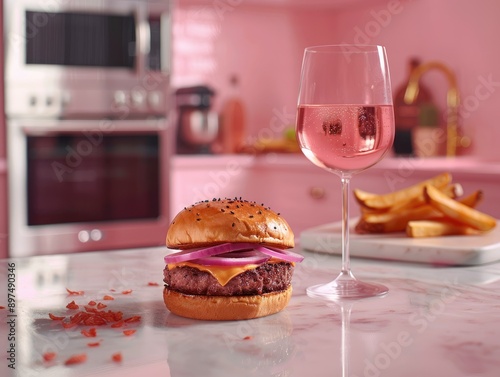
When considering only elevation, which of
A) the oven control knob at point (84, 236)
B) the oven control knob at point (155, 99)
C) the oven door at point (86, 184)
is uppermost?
the oven control knob at point (155, 99)

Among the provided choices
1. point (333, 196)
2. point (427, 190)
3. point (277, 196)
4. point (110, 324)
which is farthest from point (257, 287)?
point (277, 196)

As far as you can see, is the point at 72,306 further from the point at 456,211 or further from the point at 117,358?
the point at 456,211

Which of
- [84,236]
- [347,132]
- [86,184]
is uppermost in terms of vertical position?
[347,132]

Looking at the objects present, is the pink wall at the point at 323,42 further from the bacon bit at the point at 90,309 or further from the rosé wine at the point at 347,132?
the bacon bit at the point at 90,309

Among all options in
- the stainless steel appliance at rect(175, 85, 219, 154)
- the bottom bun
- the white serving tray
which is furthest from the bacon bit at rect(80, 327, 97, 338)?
the stainless steel appliance at rect(175, 85, 219, 154)

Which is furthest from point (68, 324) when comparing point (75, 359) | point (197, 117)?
point (197, 117)

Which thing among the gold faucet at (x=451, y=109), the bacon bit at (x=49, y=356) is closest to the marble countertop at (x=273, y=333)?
the bacon bit at (x=49, y=356)

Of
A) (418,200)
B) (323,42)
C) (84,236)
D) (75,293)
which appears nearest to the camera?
(75,293)

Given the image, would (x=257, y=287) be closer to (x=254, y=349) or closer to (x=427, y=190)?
(x=254, y=349)
